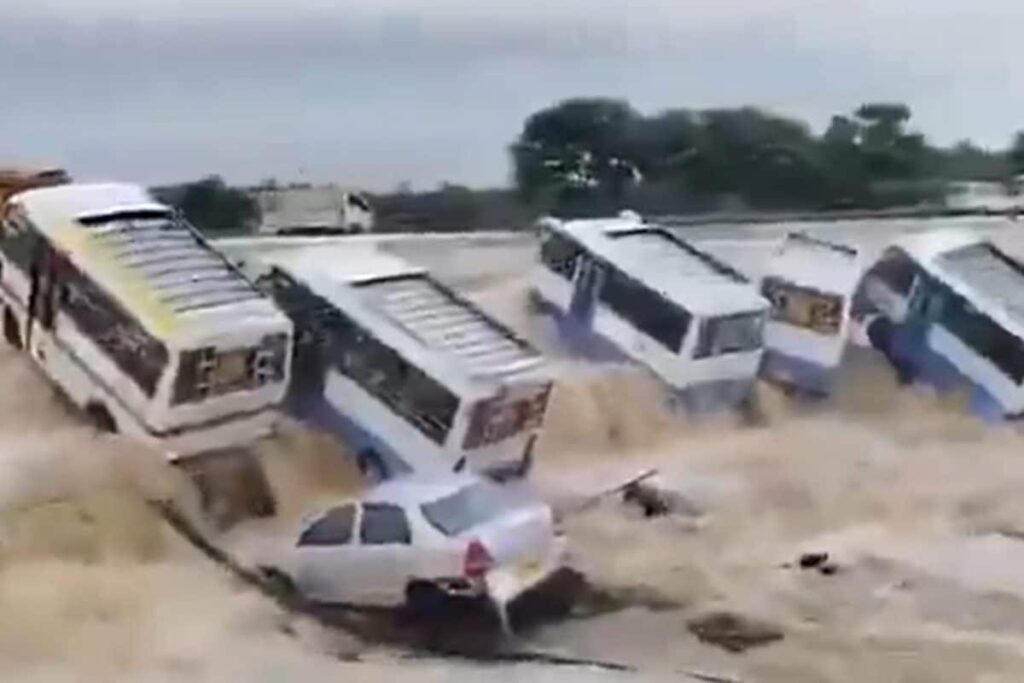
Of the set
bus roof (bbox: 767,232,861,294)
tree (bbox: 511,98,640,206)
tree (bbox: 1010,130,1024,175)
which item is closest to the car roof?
tree (bbox: 511,98,640,206)

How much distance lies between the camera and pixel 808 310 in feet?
6.39

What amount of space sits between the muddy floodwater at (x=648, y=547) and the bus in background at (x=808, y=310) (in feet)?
0.08

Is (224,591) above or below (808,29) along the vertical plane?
below

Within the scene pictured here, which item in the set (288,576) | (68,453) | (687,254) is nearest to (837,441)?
(687,254)

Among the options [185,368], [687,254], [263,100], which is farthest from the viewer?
[687,254]

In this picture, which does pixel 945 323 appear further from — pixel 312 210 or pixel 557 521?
pixel 312 210

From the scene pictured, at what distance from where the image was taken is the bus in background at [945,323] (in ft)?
6.53

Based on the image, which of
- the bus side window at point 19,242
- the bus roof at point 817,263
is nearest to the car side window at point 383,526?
the bus side window at point 19,242

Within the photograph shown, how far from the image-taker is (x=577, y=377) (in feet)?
5.93

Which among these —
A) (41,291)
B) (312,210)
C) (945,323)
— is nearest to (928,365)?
(945,323)

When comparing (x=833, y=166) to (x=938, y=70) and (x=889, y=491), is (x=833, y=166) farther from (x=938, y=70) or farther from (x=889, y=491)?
(x=889, y=491)

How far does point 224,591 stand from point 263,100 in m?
0.42

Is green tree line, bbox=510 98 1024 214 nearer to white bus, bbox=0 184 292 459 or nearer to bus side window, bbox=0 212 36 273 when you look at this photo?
white bus, bbox=0 184 292 459

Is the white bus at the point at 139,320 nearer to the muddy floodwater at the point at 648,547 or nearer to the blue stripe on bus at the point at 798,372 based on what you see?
the muddy floodwater at the point at 648,547
